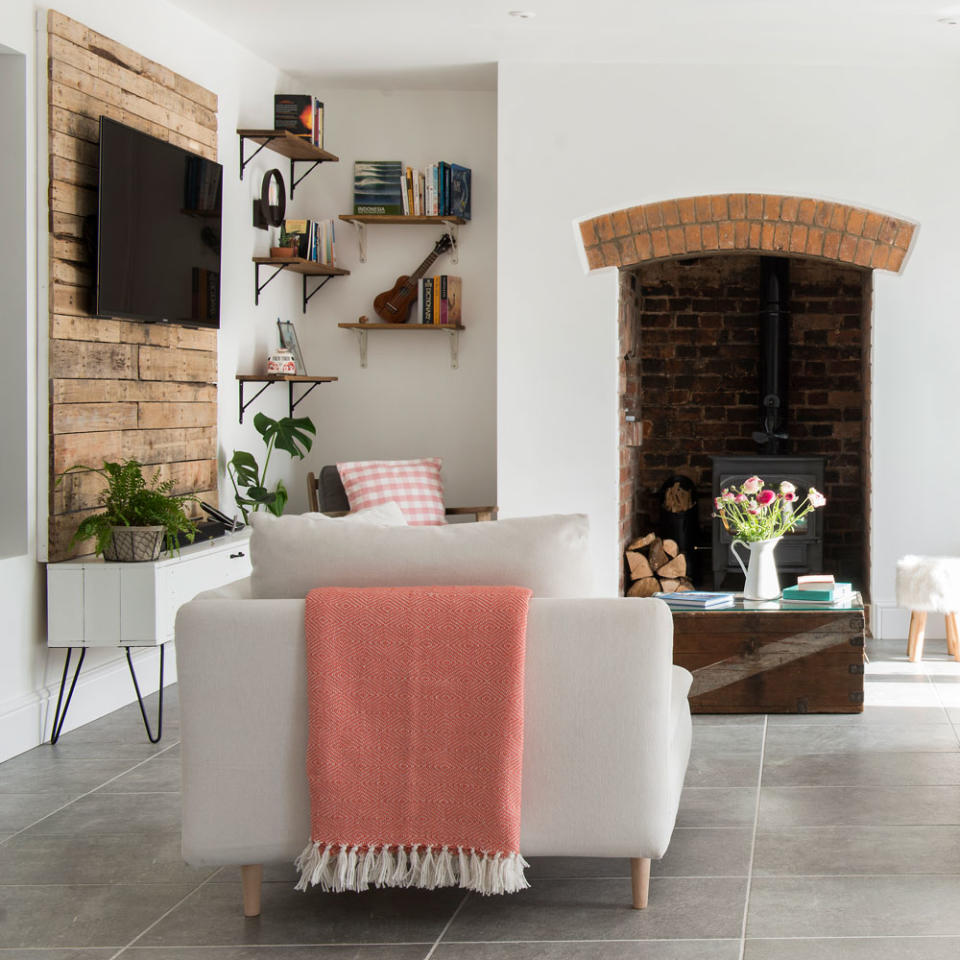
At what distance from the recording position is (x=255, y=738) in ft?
8.50

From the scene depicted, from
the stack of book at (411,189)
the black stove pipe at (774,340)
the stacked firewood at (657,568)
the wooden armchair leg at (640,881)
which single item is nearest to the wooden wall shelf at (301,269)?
the stack of book at (411,189)

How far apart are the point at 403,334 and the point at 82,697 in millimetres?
2816

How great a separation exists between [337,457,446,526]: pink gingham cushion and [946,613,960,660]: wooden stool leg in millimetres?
2260

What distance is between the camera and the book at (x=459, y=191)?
6.32m

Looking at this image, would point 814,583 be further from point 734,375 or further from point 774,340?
point 734,375

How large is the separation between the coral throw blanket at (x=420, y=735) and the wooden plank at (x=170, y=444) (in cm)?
246

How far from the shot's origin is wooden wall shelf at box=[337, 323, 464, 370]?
20.8 feet

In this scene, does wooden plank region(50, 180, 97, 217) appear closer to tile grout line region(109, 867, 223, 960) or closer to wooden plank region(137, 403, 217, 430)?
wooden plank region(137, 403, 217, 430)

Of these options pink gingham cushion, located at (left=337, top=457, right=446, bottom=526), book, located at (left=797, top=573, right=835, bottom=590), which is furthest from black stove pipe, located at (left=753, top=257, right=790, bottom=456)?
book, located at (left=797, top=573, right=835, bottom=590)

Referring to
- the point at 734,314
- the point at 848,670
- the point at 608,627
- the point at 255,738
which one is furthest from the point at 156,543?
the point at 734,314

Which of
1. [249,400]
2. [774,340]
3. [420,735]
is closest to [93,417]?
[249,400]

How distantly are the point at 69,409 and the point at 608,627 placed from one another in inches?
98.8

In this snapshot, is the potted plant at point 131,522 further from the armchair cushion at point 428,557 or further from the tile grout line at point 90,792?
the armchair cushion at point 428,557

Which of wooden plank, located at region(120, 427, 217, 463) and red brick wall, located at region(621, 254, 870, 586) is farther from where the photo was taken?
red brick wall, located at region(621, 254, 870, 586)
